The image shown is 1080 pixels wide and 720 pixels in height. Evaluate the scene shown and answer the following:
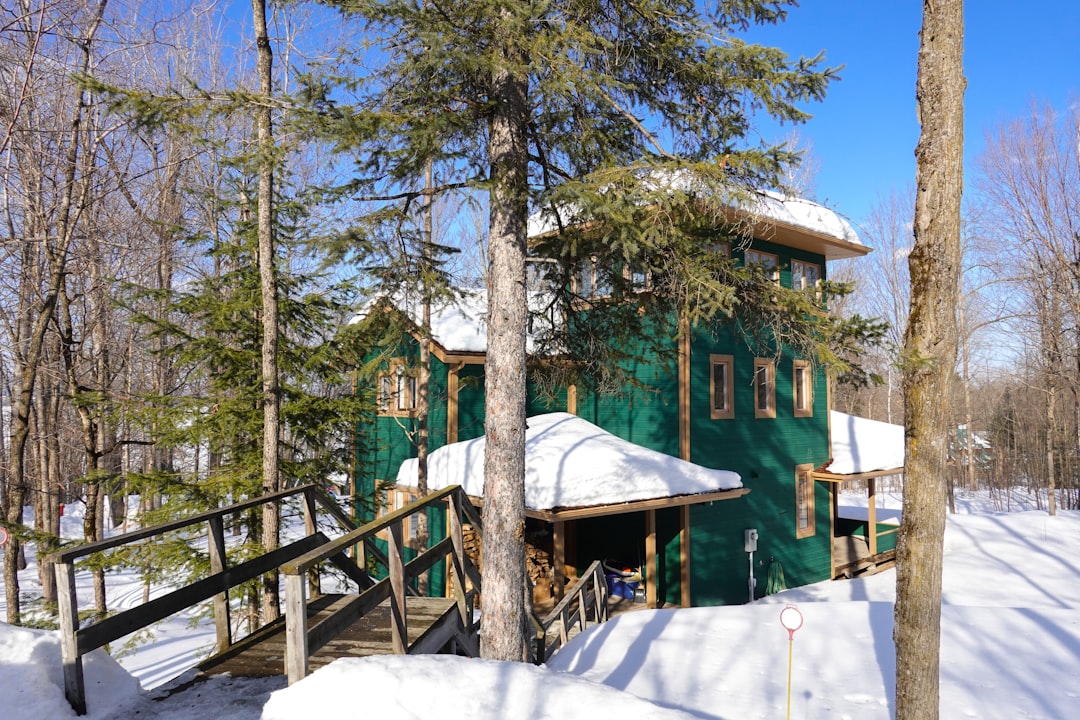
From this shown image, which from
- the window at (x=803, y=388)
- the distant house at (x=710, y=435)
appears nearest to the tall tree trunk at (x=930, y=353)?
the distant house at (x=710, y=435)

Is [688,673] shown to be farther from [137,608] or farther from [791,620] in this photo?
[137,608]

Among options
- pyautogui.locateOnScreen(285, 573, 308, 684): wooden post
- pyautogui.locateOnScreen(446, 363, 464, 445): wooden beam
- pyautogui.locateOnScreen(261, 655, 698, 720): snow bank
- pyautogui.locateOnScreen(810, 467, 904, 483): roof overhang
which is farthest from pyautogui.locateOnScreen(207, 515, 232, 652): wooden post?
pyautogui.locateOnScreen(810, 467, 904, 483): roof overhang

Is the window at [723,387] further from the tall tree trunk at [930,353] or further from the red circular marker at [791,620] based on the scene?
the tall tree trunk at [930,353]

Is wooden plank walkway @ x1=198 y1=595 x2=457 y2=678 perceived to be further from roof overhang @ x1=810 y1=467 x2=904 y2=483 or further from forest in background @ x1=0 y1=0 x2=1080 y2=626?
roof overhang @ x1=810 y1=467 x2=904 y2=483

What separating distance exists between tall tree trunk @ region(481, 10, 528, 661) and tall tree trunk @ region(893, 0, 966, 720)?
3343 millimetres

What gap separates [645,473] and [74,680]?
31.8ft

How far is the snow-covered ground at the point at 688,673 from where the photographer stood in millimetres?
3215

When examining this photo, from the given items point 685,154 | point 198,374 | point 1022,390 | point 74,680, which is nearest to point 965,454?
point 1022,390

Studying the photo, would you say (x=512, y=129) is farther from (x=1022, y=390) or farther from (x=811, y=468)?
(x=1022, y=390)

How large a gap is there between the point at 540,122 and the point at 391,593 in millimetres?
5356

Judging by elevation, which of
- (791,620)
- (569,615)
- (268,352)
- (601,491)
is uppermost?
(268,352)

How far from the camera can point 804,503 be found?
17203 mm

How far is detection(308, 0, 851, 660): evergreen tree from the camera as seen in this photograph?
19.5ft

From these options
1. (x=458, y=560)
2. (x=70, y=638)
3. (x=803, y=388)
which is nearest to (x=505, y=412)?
(x=458, y=560)
